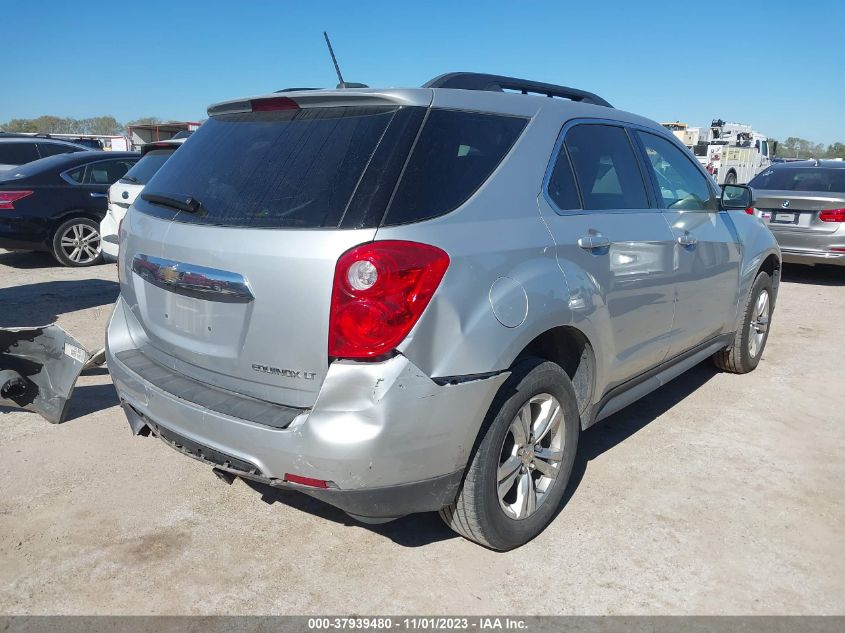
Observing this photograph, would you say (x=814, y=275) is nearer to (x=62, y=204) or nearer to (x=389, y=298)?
(x=389, y=298)

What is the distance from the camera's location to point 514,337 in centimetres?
259

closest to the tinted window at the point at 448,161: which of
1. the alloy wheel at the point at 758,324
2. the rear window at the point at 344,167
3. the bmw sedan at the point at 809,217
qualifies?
the rear window at the point at 344,167

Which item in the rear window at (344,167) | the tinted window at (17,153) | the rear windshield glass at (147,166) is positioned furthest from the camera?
the tinted window at (17,153)

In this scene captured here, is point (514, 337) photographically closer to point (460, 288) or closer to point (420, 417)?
point (460, 288)

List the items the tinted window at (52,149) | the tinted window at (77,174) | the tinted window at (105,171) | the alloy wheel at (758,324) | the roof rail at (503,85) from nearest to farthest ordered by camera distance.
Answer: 1. the roof rail at (503,85)
2. the alloy wheel at (758,324)
3. the tinted window at (77,174)
4. the tinted window at (105,171)
5. the tinted window at (52,149)

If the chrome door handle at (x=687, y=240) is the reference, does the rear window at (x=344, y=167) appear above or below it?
above

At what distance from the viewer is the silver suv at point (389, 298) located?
2312 millimetres

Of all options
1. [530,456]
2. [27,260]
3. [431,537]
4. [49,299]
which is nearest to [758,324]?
[530,456]

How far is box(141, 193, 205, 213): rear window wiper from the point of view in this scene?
9.01 feet

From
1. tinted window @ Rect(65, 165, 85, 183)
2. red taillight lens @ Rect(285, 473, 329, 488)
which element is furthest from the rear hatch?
tinted window @ Rect(65, 165, 85, 183)

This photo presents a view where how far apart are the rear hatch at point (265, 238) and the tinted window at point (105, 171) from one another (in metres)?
7.46

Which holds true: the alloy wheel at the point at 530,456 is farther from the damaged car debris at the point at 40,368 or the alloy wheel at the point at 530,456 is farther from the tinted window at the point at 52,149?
the tinted window at the point at 52,149

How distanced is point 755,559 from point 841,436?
179 cm

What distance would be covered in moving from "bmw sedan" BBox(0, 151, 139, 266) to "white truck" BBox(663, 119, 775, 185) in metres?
22.6
